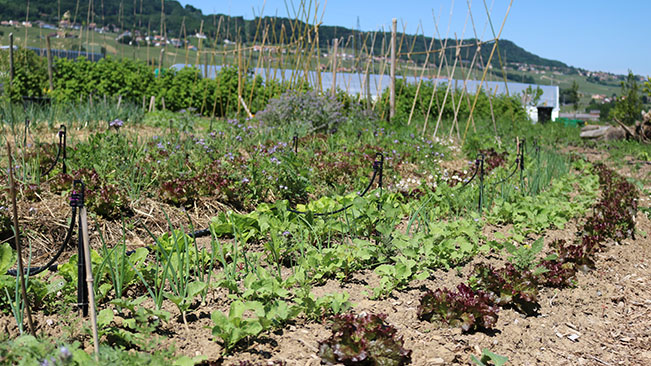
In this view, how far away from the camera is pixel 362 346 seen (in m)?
2.07

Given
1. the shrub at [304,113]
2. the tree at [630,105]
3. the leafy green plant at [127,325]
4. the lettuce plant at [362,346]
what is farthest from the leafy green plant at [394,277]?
the tree at [630,105]

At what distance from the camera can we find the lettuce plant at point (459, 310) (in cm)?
248

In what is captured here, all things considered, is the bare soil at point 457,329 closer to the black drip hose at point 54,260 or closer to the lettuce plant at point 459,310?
the lettuce plant at point 459,310

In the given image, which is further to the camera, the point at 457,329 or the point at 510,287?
the point at 510,287

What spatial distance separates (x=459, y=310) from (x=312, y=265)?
2.66 ft

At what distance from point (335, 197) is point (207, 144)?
187 centimetres

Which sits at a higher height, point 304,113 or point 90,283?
point 304,113

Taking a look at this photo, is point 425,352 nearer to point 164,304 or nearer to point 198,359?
point 198,359

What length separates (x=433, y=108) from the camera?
15797 millimetres

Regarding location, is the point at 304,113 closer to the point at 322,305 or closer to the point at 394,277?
the point at 394,277

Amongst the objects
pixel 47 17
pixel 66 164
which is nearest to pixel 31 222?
pixel 66 164

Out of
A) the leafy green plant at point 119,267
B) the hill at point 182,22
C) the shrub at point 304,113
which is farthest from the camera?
the hill at point 182,22

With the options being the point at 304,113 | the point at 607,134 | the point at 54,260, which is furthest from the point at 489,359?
the point at 607,134

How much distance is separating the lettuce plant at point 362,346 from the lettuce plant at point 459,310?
0.42m
